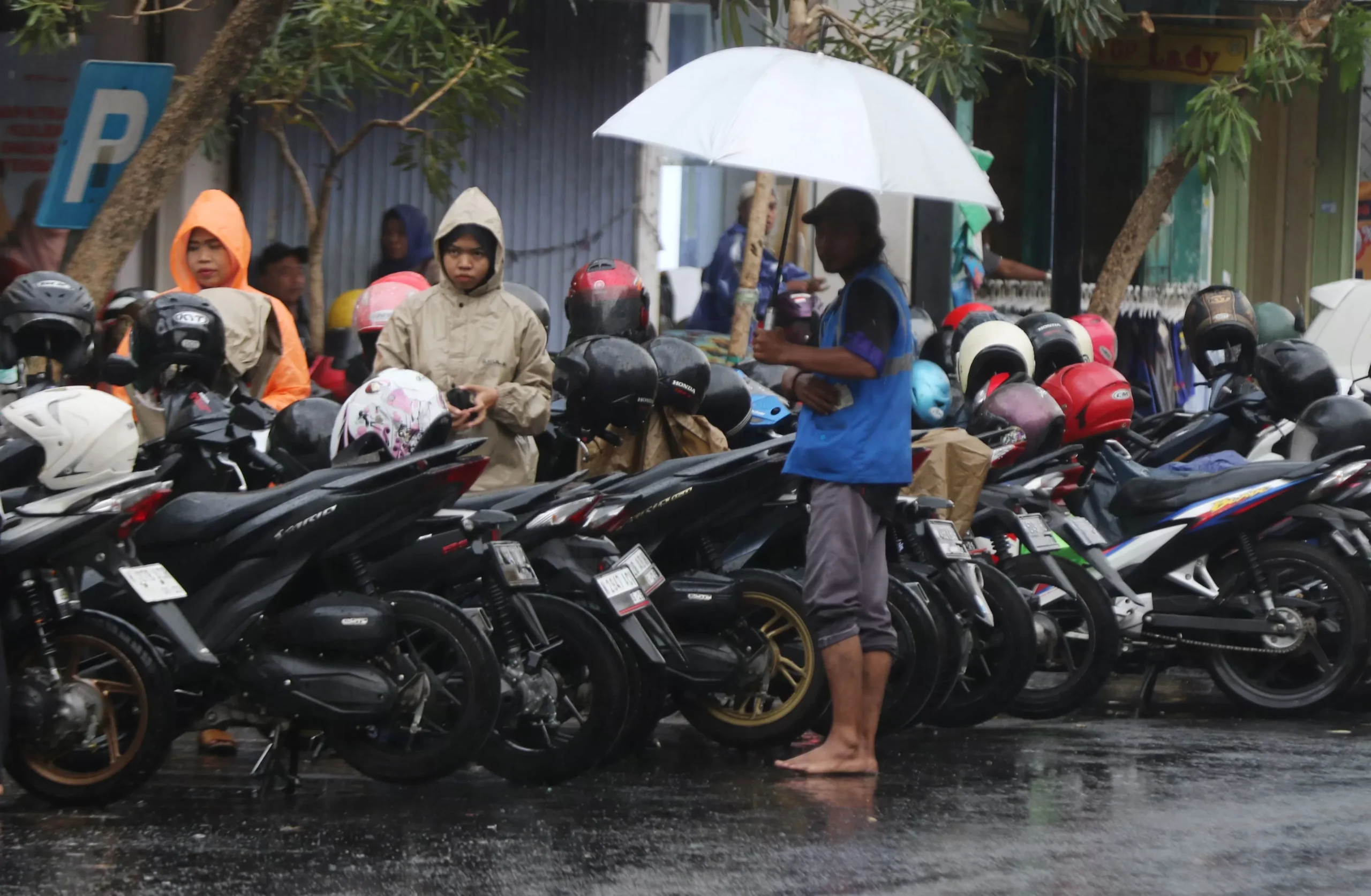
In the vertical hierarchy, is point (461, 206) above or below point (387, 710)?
above

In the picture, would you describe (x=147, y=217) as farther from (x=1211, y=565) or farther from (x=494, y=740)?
(x=1211, y=565)

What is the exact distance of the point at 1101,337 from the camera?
11.4 meters

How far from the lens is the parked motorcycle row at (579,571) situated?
6234 mm

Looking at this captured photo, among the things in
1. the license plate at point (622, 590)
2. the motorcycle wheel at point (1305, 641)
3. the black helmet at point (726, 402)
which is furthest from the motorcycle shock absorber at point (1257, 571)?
the license plate at point (622, 590)

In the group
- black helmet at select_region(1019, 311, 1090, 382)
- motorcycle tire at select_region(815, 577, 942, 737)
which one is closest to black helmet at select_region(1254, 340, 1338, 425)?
black helmet at select_region(1019, 311, 1090, 382)

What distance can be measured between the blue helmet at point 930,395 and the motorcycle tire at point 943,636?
165cm

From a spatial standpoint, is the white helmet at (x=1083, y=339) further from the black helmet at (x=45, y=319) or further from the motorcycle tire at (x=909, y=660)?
the black helmet at (x=45, y=319)

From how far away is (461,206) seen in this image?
7984 mm

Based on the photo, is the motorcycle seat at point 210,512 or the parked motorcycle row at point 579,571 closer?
the parked motorcycle row at point 579,571

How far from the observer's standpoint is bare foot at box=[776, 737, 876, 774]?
7.13 meters

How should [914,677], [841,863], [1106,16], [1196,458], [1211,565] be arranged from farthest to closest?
1. [1106,16]
2. [1196,458]
3. [1211,565]
4. [914,677]
5. [841,863]

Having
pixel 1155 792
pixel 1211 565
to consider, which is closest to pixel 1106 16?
pixel 1211 565

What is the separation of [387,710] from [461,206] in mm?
2302

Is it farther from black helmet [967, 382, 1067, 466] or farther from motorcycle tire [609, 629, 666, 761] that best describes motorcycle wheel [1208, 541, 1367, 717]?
motorcycle tire [609, 629, 666, 761]
